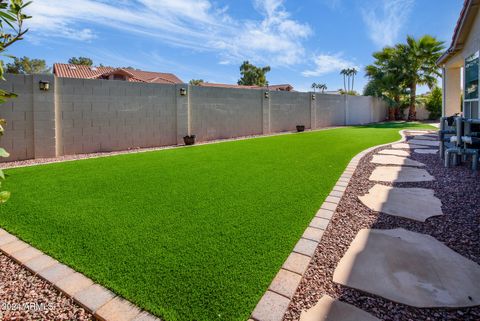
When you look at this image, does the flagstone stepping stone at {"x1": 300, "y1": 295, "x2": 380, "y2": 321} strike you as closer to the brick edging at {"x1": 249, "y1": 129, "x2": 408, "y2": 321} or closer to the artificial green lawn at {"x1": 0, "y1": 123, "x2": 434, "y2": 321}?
the brick edging at {"x1": 249, "y1": 129, "x2": 408, "y2": 321}

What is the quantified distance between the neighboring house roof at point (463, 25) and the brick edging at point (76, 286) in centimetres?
898

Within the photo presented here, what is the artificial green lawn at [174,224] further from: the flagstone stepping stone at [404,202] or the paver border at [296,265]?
the flagstone stepping stone at [404,202]

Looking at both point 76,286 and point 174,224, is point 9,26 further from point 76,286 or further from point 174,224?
point 174,224

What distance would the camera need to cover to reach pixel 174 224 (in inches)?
122

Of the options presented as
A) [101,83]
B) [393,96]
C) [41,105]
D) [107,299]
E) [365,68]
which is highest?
[365,68]

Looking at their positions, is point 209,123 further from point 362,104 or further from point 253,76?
point 253,76

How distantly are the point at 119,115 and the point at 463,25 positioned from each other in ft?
33.6

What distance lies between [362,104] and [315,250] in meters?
22.3

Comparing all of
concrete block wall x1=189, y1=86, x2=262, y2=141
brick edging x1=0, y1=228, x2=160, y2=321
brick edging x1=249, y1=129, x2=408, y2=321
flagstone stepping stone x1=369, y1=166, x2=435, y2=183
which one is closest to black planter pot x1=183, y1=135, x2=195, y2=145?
concrete block wall x1=189, y1=86, x2=262, y2=141

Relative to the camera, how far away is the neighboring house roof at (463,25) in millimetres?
6527

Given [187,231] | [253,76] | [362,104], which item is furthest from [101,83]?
[253,76]

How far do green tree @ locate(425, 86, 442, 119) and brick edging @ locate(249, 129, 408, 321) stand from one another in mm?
26398

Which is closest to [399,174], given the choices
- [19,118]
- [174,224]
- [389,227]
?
[389,227]

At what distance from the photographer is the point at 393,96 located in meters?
23.7
